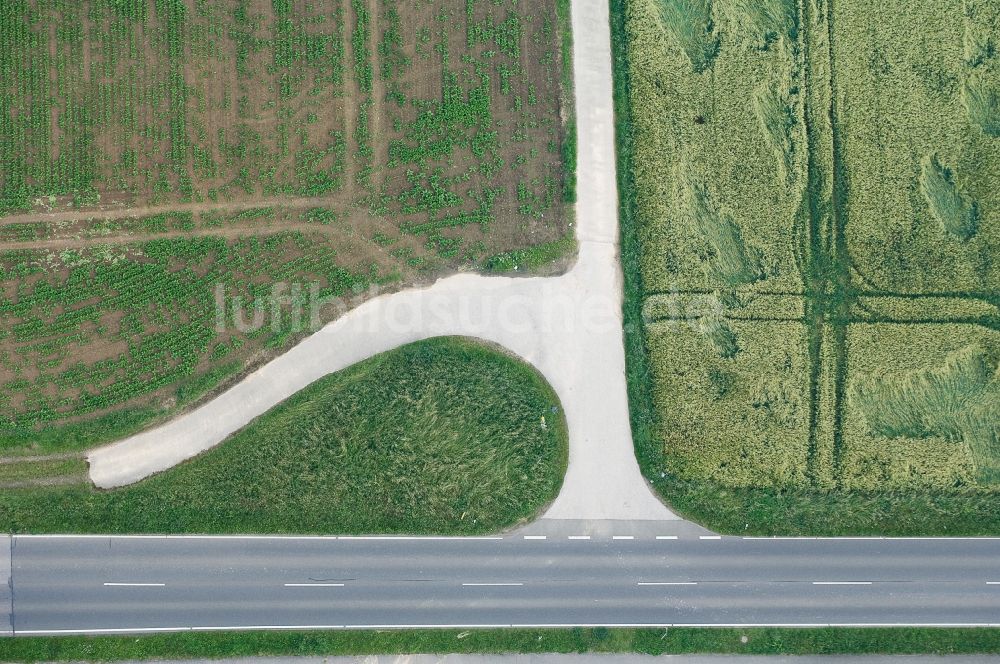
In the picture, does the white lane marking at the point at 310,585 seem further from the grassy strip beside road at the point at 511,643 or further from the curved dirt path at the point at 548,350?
the curved dirt path at the point at 548,350

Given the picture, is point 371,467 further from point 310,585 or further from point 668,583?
point 668,583

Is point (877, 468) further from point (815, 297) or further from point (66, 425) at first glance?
point (66, 425)

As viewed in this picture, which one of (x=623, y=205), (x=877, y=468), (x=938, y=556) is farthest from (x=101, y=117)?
(x=938, y=556)

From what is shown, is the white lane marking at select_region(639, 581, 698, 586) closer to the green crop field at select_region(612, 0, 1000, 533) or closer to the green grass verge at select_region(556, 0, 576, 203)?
the green crop field at select_region(612, 0, 1000, 533)

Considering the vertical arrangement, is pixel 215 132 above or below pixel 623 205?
above

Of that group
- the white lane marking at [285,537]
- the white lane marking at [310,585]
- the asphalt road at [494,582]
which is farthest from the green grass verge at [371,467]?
the white lane marking at [310,585]

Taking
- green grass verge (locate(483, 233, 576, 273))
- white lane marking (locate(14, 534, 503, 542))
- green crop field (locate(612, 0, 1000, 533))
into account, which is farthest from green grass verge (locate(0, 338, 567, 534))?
green crop field (locate(612, 0, 1000, 533))
